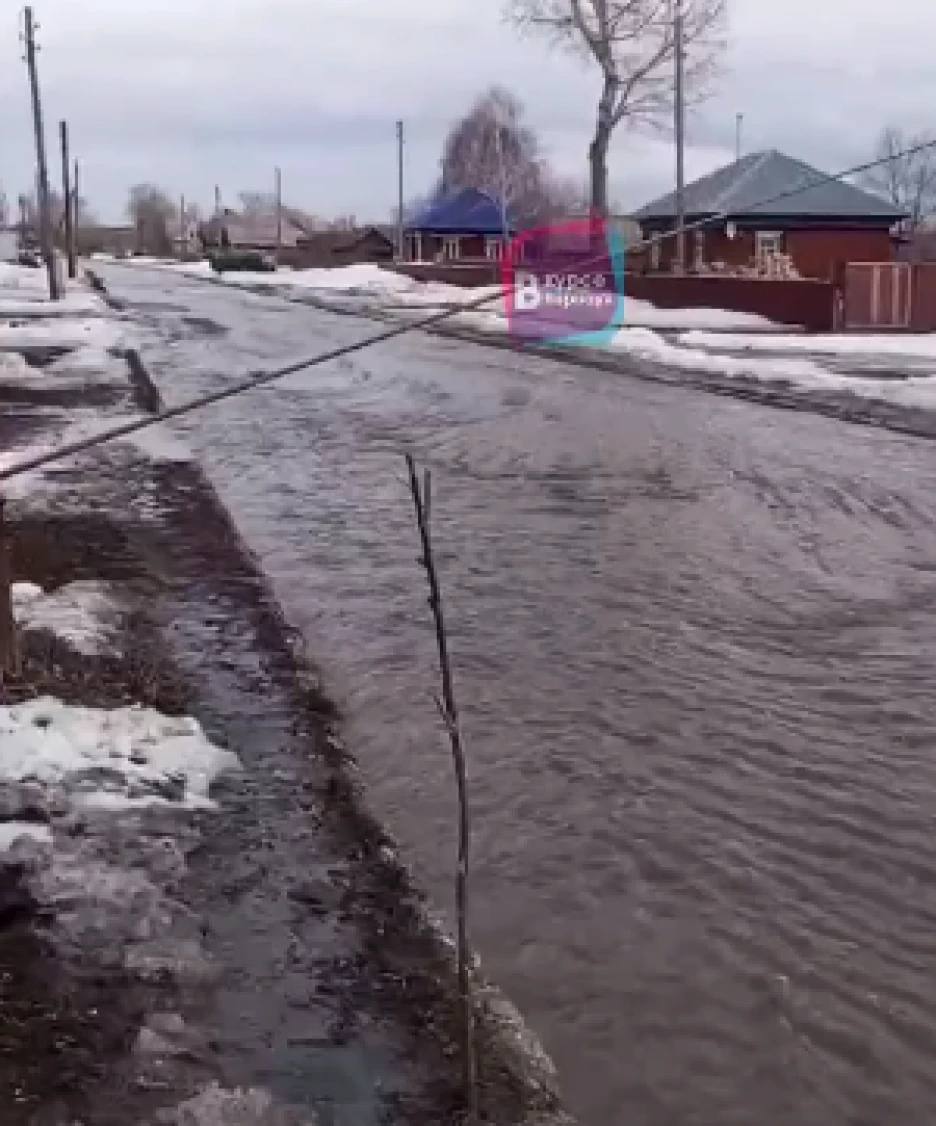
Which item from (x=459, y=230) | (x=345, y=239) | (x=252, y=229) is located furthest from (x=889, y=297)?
(x=252, y=229)

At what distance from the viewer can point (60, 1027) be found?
11.0 ft

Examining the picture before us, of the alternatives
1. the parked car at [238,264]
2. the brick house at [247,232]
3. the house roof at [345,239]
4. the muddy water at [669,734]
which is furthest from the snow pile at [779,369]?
the brick house at [247,232]

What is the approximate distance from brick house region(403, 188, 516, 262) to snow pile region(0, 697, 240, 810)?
69182 mm

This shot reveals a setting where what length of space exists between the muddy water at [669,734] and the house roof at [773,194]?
36.1m

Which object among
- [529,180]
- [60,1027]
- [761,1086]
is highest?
[529,180]

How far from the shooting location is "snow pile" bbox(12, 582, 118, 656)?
643 cm

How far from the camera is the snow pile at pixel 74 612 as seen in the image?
6.43m

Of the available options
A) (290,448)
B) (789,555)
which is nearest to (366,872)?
(789,555)

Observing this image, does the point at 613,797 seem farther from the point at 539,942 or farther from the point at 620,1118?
the point at 620,1118

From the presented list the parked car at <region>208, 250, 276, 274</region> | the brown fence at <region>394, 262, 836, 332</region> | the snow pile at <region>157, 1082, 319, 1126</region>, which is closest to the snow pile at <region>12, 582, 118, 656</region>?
the snow pile at <region>157, 1082, 319, 1126</region>

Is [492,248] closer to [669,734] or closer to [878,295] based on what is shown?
[878,295]

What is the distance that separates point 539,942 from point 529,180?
3763 inches

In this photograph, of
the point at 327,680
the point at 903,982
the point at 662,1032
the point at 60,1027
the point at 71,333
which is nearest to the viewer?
the point at 60,1027

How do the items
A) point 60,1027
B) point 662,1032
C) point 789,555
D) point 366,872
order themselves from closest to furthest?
point 60,1027 → point 662,1032 → point 366,872 → point 789,555
